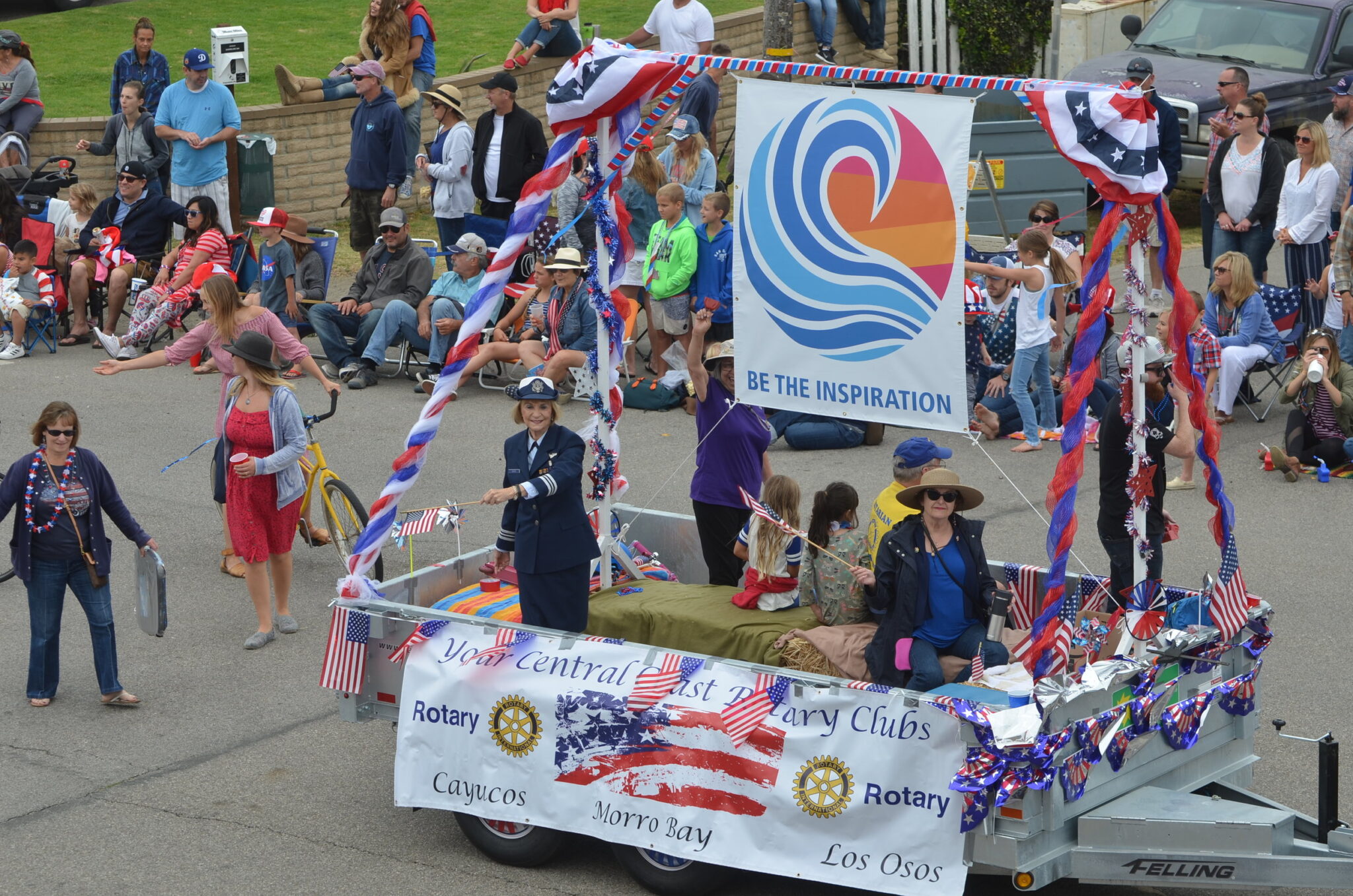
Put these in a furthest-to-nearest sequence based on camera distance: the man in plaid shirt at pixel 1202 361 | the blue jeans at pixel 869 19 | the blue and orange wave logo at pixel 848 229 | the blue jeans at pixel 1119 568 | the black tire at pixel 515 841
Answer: the blue jeans at pixel 869 19, the man in plaid shirt at pixel 1202 361, the blue jeans at pixel 1119 568, the black tire at pixel 515 841, the blue and orange wave logo at pixel 848 229

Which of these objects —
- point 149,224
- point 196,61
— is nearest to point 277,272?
point 149,224

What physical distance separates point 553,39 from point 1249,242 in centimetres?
914

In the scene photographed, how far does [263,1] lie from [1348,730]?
25.8 metres

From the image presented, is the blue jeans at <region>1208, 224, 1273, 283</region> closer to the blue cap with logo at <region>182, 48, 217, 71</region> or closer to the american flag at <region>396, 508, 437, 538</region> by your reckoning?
the american flag at <region>396, 508, 437, 538</region>

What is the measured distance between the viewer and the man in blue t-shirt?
17781 mm

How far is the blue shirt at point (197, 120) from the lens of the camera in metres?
17.8

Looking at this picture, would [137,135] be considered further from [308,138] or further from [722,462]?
[722,462]

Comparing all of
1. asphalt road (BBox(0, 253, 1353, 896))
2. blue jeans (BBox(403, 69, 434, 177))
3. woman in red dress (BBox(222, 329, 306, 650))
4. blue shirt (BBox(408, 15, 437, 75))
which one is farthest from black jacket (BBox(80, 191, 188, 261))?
woman in red dress (BBox(222, 329, 306, 650))

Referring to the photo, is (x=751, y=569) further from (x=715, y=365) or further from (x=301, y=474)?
(x=301, y=474)

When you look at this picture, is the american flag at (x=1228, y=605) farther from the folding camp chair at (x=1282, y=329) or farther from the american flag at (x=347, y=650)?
the folding camp chair at (x=1282, y=329)

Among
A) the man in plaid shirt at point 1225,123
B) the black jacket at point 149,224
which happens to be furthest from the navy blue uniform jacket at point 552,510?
the black jacket at point 149,224

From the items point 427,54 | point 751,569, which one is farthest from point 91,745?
point 427,54

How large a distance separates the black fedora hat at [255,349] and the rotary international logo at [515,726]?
3.14 metres

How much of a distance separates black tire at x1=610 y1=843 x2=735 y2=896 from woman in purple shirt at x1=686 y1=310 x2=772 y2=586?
2.24 metres
